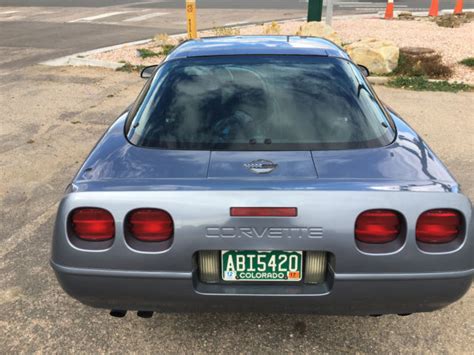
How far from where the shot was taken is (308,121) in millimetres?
2689

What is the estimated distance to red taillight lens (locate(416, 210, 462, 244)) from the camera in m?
2.13

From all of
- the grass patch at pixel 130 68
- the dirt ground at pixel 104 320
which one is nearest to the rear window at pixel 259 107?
the dirt ground at pixel 104 320

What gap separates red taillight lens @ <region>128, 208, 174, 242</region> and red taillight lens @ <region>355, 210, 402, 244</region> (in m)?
0.83

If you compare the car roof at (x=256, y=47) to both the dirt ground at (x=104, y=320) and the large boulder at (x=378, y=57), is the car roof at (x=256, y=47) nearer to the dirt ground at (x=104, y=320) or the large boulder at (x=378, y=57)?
the dirt ground at (x=104, y=320)

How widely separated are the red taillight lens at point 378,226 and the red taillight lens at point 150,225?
0.83 m

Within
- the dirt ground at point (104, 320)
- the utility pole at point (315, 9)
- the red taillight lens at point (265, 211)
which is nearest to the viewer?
the red taillight lens at point (265, 211)

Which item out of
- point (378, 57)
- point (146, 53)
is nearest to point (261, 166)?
point (378, 57)

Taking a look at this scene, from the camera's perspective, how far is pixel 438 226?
7.04 ft

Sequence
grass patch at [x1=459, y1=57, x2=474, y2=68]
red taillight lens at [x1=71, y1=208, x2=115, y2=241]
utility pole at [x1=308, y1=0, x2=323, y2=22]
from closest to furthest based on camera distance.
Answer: red taillight lens at [x1=71, y1=208, x2=115, y2=241] < grass patch at [x1=459, y1=57, x2=474, y2=68] < utility pole at [x1=308, y1=0, x2=323, y2=22]

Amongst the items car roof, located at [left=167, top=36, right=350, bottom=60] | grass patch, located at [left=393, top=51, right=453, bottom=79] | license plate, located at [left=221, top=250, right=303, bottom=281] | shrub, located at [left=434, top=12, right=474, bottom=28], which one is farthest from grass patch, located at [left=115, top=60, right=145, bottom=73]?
shrub, located at [left=434, top=12, right=474, bottom=28]

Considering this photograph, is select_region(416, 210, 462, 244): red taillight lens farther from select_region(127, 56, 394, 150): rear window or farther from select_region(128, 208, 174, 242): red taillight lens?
select_region(128, 208, 174, 242): red taillight lens

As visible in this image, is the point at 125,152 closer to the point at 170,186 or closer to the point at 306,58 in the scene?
the point at 170,186

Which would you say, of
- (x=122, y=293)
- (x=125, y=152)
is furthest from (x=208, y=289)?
(x=125, y=152)

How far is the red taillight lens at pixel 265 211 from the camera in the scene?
207 centimetres
